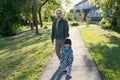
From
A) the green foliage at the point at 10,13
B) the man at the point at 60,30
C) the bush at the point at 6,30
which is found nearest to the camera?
the man at the point at 60,30

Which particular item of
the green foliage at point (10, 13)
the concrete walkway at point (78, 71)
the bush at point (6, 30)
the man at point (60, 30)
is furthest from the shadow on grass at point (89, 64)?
the green foliage at point (10, 13)

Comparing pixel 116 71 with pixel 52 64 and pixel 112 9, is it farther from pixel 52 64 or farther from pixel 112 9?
pixel 112 9

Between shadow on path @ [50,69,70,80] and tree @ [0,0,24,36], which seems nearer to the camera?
shadow on path @ [50,69,70,80]

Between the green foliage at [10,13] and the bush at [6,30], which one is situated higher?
the green foliage at [10,13]

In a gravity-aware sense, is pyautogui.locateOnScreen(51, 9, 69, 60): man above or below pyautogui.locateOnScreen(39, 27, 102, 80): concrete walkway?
above

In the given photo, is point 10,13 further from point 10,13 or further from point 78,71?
point 78,71

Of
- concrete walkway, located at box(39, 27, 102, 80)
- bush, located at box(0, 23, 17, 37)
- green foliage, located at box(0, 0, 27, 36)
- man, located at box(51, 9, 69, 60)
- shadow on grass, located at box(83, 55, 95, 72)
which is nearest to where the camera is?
concrete walkway, located at box(39, 27, 102, 80)

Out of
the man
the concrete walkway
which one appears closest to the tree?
the concrete walkway

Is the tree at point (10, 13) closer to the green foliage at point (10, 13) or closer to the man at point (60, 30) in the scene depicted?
the green foliage at point (10, 13)

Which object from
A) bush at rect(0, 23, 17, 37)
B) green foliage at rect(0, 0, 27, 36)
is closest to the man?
bush at rect(0, 23, 17, 37)

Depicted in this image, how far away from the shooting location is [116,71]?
9117mm

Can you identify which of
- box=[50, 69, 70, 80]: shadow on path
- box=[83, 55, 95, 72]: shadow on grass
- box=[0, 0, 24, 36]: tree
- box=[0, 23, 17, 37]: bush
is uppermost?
box=[0, 0, 24, 36]: tree

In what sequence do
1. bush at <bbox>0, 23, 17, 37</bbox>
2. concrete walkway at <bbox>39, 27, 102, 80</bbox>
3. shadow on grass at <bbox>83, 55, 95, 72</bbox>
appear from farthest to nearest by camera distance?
bush at <bbox>0, 23, 17, 37</bbox> → shadow on grass at <bbox>83, 55, 95, 72</bbox> → concrete walkway at <bbox>39, 27, 102, 80</bbox>

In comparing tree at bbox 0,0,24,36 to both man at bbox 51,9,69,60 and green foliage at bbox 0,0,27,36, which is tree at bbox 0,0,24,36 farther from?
man at bbox 51,9,69,60
